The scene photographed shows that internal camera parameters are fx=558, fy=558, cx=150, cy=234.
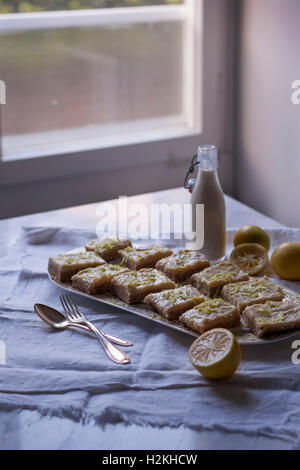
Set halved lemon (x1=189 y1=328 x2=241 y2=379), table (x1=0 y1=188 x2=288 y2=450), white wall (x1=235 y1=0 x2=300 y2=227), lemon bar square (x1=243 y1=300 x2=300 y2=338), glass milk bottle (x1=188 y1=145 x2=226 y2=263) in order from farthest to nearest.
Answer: white wall (x1=235 y1=0 x2=300 y2=227), glass milk bottle (x1=188 y1=145 x2=226 y2=263), lemon bar square (x1=243 y1=300 x2=300 y2=338), halved lemon (x1=189 y1=328 x2=241 y2=379), table (x1=0 y1=188 x2=288 y2=450)

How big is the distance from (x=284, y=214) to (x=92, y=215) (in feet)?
3.10

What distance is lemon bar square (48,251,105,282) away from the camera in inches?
50.6

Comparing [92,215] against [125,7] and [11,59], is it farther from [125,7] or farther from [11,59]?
[125,7]

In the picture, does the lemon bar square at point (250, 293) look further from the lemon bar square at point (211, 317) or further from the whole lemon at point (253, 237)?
the whole lemon at point (253, 237)

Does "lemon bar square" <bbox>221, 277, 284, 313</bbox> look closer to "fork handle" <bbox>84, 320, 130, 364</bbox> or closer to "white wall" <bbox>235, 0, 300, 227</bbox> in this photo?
"fork handle" <bbox>84, 320, 130, 364</bbox>

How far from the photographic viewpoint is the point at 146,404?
91cm

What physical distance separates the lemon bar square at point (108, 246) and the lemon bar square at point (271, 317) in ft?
1.39

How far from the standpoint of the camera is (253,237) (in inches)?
56.2

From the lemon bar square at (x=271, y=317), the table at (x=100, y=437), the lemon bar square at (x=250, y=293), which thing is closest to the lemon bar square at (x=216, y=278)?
the lemon bar square at (x=250, y=293)

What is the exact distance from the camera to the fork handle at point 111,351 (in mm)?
1016

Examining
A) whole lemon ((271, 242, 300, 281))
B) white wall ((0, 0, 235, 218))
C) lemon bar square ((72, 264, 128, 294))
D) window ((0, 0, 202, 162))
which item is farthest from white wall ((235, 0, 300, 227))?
lemon bar square ((72, 264, 128, 294))

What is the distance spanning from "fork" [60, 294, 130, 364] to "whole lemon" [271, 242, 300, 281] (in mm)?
468

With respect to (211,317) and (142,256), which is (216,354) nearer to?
(211,317)
